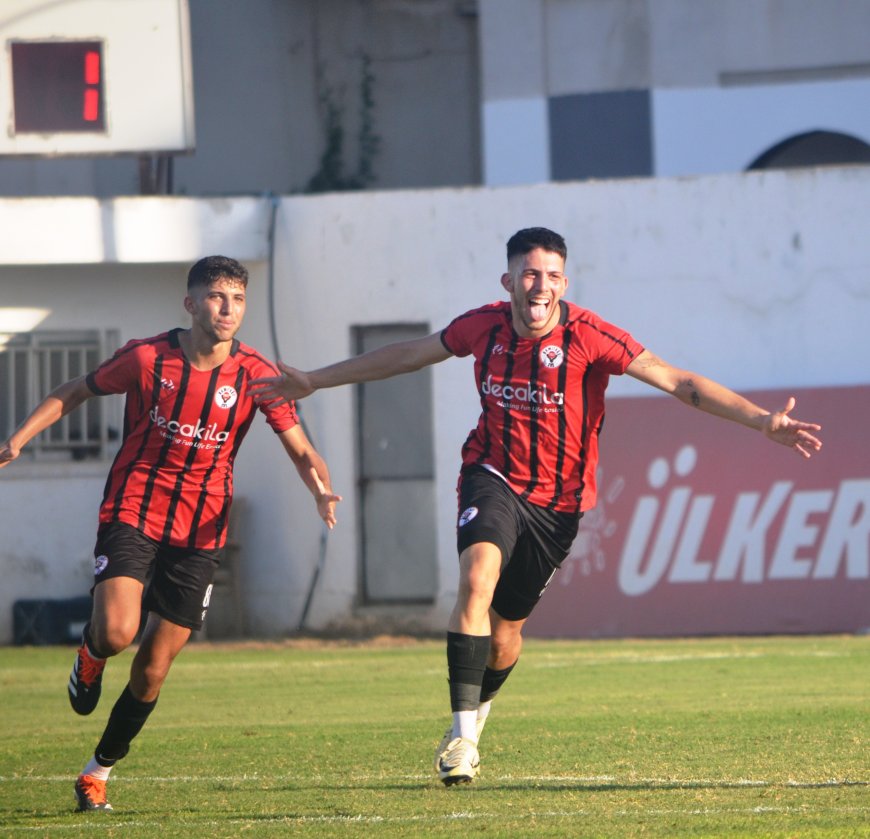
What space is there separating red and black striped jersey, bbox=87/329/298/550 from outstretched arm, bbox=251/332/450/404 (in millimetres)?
179

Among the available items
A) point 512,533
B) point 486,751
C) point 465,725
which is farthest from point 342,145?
point 465,725

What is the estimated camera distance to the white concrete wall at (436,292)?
52.2 ft

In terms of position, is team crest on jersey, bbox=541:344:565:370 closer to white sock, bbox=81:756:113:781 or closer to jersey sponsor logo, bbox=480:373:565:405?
jersey sponsor logo, bbox=480:373:565:405

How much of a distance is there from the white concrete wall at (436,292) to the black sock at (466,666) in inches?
384

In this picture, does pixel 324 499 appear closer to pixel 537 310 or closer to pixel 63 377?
pixel 537 310

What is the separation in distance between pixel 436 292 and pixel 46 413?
957 cm

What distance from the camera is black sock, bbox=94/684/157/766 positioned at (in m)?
6.64

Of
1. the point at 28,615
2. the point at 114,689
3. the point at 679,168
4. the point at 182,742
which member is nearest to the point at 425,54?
the point at 679,168

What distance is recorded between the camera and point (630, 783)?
21.3 feet

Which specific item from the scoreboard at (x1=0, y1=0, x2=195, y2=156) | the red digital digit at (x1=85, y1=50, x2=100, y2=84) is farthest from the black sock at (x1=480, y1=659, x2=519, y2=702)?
the red digital digit at (x1=85, y1=50, x2=100, y2=84)

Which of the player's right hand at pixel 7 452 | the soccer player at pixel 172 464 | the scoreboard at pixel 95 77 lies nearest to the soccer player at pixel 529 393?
the soccer player at pixel 172 464

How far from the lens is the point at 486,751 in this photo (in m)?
7.80

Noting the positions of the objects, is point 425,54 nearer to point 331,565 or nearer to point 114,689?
point 331,565

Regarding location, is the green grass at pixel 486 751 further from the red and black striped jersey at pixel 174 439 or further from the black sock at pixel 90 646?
the red and black striped jersey at pixel 174 439
